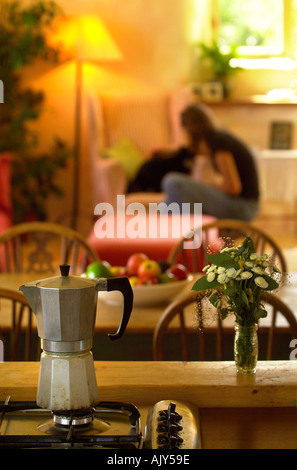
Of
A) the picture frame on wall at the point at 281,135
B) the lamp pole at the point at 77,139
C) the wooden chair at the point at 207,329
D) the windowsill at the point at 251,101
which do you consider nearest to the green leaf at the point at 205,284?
the wooden chair at the point at 207,329

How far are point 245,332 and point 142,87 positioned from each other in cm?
454

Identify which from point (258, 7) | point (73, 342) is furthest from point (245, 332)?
point (258, 7)

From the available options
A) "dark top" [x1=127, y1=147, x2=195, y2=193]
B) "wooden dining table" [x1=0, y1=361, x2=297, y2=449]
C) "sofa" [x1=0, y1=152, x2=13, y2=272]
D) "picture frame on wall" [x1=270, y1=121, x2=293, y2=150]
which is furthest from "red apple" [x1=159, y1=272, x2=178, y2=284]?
"picture frame on wall" [x1=270, y1=121, x2=293, y2=150]

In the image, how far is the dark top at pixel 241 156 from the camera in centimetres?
362

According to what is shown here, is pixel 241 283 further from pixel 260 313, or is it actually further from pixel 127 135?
pixel 127 135

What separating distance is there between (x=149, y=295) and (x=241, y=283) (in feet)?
2.51

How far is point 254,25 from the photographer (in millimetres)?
5566

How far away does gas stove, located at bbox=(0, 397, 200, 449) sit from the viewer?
0.78m

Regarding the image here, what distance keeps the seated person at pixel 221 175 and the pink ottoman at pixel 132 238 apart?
58 centimetres

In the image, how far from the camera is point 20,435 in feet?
2.58

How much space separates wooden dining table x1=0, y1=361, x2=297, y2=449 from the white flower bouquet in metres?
0.09

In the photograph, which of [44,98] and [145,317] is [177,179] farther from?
[145,317]

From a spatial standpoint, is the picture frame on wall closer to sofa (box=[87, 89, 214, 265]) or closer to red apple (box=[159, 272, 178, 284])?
sofa (box=[87, 89, 214, 265])

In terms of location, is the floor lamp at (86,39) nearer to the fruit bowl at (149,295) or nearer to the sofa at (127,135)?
the sofa at (127,135)
